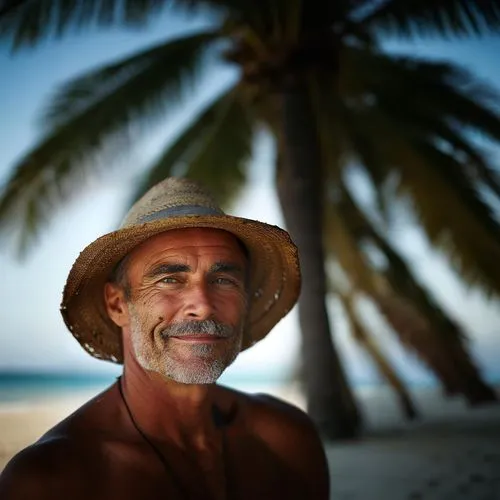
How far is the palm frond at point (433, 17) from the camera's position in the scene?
516cm

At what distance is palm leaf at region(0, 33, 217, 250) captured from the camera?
590 centimetres

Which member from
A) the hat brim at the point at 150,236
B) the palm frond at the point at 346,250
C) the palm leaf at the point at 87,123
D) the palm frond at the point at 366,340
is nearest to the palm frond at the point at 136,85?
the palm leaf at the point at 87,123

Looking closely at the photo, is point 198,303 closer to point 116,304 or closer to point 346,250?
point 116,304

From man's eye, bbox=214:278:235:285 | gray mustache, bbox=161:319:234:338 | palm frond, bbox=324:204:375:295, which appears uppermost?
palm frond, bbox=324:204:375:295

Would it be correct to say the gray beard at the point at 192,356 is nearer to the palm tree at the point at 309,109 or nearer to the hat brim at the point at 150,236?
the hat brim at the point at 150,236

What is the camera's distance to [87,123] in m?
5.94

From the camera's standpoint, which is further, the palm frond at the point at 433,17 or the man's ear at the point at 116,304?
the palm frond at the point at 433,17

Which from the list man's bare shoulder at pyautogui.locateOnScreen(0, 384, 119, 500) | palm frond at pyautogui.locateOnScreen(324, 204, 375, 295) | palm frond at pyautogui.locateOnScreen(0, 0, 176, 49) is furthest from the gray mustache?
palm frond at pyautogui.locateOnScreen(324, 204, 375, 295)

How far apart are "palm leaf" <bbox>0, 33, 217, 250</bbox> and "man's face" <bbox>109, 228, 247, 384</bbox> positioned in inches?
169

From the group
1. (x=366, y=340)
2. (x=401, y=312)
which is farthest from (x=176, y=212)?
(x=366, y=340)

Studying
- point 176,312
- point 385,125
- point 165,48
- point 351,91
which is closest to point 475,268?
point 385,125

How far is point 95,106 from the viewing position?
6.05m

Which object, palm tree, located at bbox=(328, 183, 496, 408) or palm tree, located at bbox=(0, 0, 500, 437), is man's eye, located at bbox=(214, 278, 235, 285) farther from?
palm tree, located at bbox=(328, 183, 496, 408)

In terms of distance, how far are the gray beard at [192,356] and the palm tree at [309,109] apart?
420 cm
